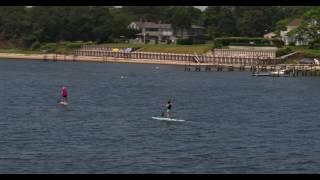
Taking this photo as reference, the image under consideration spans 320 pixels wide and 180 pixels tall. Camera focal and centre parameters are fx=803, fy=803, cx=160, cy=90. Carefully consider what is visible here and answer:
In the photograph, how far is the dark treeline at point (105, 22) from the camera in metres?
146

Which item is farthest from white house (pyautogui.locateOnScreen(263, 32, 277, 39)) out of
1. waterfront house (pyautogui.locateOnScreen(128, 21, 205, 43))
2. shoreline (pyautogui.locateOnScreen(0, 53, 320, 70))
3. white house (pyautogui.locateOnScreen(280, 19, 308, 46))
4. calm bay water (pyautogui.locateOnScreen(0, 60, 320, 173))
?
calm bay water (pyautogui.locateOnScreen(0, 60, 320, 173))

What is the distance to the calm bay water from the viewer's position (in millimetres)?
27109

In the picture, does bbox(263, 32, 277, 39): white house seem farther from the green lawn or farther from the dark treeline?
the green lawn

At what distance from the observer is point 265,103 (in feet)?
195

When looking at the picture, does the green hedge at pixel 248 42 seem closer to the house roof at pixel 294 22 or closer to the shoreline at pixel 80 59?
the house roof at pixel 294 22

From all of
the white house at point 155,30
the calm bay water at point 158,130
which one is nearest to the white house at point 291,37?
the white house at point 155,30

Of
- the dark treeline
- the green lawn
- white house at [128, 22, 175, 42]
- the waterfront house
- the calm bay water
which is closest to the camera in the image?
the calm bay water

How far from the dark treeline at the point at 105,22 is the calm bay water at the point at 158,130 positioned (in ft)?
232

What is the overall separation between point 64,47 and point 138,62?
74.2ft

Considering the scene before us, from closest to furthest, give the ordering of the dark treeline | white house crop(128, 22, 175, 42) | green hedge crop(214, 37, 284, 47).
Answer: green hedge crop(214, 37, 284, 47)
the dark treeline
white house crop(128, 22, 175, 42)

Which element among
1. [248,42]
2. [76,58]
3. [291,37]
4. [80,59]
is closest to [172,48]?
[248,42]

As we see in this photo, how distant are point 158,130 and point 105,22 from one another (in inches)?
4554

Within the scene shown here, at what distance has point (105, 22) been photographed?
153m

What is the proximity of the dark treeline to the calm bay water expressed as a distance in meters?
70.6
